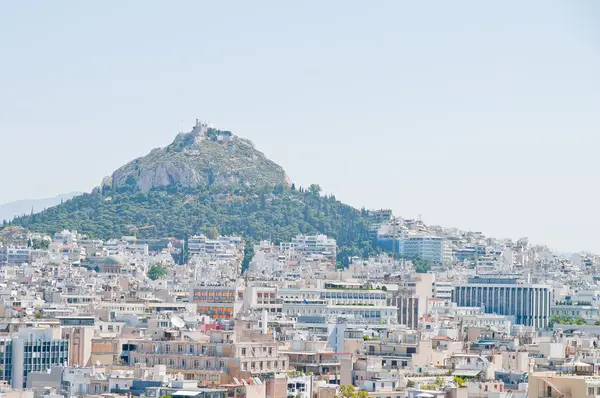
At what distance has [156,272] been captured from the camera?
541ft

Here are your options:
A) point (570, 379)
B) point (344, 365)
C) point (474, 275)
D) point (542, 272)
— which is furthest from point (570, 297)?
point (570, 379)

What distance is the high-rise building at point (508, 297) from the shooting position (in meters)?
139

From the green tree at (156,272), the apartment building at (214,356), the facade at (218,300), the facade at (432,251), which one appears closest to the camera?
the apartment building at (214,356)

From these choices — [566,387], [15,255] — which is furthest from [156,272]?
[566,387]

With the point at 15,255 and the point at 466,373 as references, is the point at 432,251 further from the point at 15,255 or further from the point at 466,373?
the point at 466,373

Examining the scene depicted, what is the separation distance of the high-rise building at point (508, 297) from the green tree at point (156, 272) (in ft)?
82.5

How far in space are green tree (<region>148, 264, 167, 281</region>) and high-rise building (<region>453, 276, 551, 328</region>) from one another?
2513 centimetres

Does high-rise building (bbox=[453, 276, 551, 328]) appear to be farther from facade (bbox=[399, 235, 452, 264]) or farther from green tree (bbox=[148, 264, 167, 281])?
facade (bbox=[399, 235, 452, 264])

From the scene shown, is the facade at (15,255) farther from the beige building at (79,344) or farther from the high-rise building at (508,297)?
the beige building at (79,344)

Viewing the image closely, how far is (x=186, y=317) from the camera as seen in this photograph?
89.1m

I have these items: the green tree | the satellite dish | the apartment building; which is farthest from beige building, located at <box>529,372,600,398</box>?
the green tree

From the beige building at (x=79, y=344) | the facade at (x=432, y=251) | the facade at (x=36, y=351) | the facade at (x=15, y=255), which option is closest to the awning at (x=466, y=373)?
the beige building at (x=79, y=344)

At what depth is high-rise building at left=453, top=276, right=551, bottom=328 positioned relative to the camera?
13912cm

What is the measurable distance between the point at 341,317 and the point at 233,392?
153 feet
